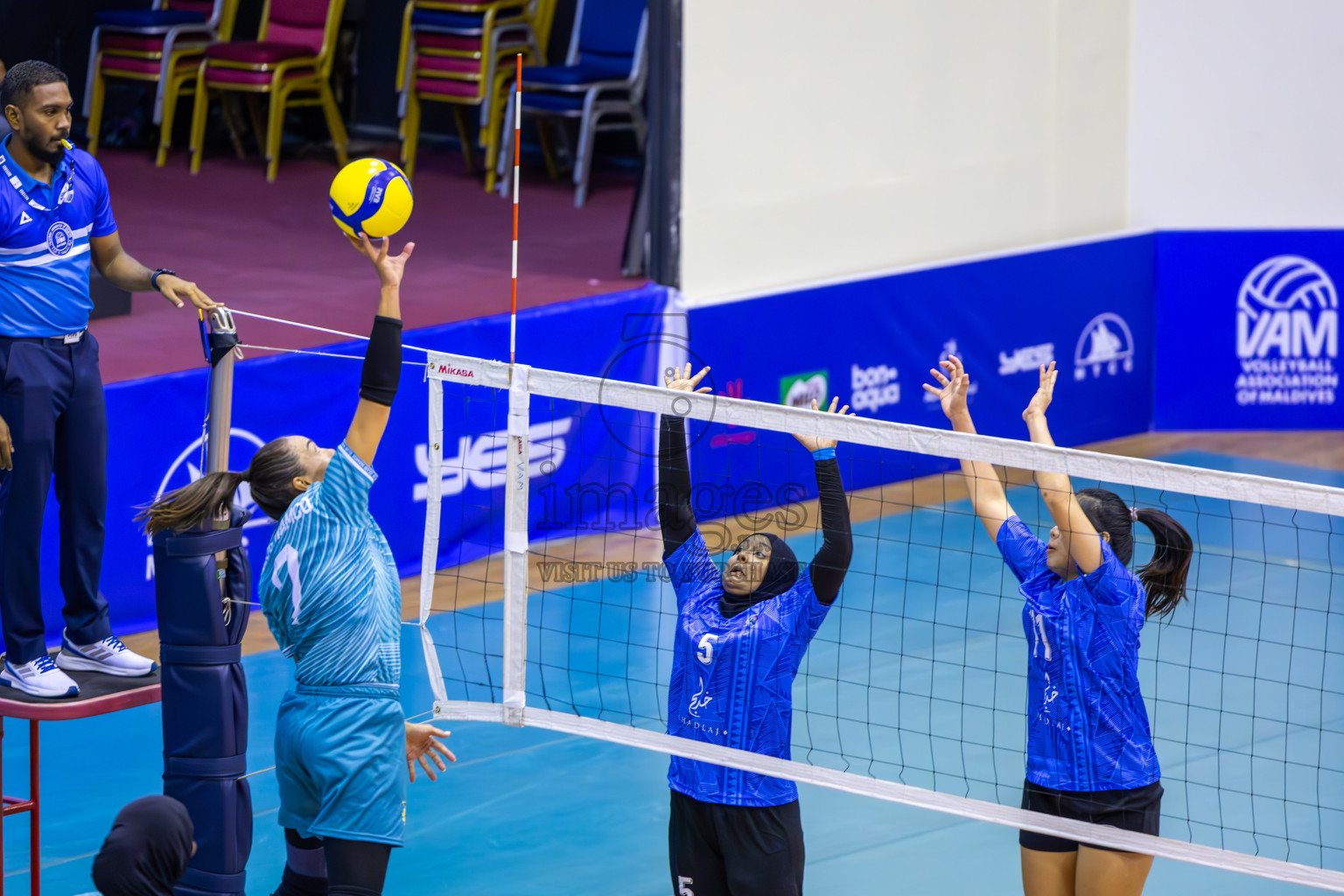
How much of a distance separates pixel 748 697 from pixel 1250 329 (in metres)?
8.89

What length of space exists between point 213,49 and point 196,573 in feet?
33.7

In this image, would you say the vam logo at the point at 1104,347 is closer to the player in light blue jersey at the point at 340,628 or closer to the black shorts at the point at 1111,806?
the black shorts at the point at 1111,806

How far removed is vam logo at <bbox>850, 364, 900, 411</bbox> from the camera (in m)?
11.1

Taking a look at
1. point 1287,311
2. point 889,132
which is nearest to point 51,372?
point 889,132

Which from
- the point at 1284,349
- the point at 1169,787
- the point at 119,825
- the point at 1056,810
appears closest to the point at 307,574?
the point at 119,825

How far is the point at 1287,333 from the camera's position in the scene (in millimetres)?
12547

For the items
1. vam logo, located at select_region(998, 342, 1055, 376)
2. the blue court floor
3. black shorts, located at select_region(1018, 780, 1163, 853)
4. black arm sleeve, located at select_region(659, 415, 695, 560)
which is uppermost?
vam logo, located at select_region(998, 342, 1055, 376)

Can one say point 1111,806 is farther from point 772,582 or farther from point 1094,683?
point 772,582

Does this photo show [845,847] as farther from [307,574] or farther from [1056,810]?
[307,574]

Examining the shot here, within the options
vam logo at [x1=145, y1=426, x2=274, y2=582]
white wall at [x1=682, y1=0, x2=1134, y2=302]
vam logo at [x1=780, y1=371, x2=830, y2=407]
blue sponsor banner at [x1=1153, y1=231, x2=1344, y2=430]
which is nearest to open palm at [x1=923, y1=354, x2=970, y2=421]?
vam logo at [x1=145, y1=426, x2=274, y2=582]

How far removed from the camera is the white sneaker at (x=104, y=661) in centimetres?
552

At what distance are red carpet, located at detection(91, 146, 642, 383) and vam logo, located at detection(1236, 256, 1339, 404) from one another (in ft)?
15.6

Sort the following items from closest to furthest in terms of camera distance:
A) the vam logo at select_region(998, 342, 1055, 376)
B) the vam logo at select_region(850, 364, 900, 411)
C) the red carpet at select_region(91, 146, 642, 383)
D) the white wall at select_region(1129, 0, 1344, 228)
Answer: the red carpet at select_region(91, 146, 642, 383) → the vam logo at select_region(850, 364, 900, 411) → the vam logo at select_region(998, 342, 1055, 376) → the white wall at select_region(1129, 0, 1344, 228)

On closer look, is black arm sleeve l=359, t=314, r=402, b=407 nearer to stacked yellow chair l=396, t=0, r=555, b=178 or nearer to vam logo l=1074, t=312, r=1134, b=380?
vam logo l=1074, t=312, r=1134, b=380
